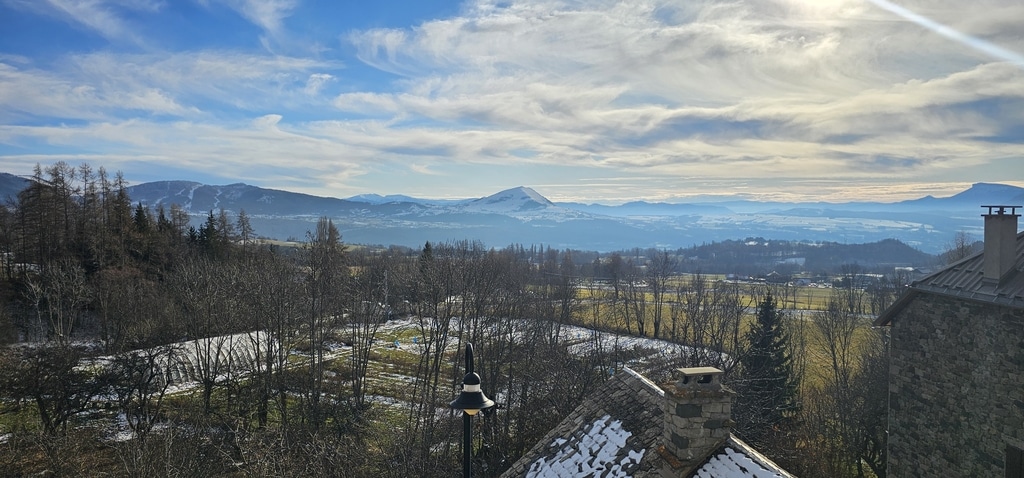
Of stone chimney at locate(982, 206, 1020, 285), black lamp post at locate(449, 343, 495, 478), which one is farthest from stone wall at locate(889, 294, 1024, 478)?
black lamp post at locate(449, 343, 495, 478)

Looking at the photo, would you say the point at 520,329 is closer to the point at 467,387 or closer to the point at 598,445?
the point at 598,445

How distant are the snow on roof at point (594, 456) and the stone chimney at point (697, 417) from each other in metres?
1.43

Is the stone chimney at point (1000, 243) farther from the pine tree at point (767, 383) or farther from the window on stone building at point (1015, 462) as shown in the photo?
the pine tree at point (767, 383)

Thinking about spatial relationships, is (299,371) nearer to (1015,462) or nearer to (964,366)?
(964,366)

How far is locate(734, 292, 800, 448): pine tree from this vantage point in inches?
1069

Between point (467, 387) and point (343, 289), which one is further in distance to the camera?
point (343, 289)

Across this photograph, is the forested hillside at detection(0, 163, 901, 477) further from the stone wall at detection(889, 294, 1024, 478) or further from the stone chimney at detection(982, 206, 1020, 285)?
the stone chimney at detection(982, 206, 1020, 285)

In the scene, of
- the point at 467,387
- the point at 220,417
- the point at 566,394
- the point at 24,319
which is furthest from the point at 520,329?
the point at 24,319

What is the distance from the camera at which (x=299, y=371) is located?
114ft

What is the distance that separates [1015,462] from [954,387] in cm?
192

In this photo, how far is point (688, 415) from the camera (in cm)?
876

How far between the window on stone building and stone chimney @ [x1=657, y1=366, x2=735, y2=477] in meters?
8.31

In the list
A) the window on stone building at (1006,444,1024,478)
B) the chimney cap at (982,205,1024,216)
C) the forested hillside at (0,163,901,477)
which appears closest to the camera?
the window on stone building at (1006,444,1024,478)

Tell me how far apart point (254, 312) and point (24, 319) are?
23.3 m
